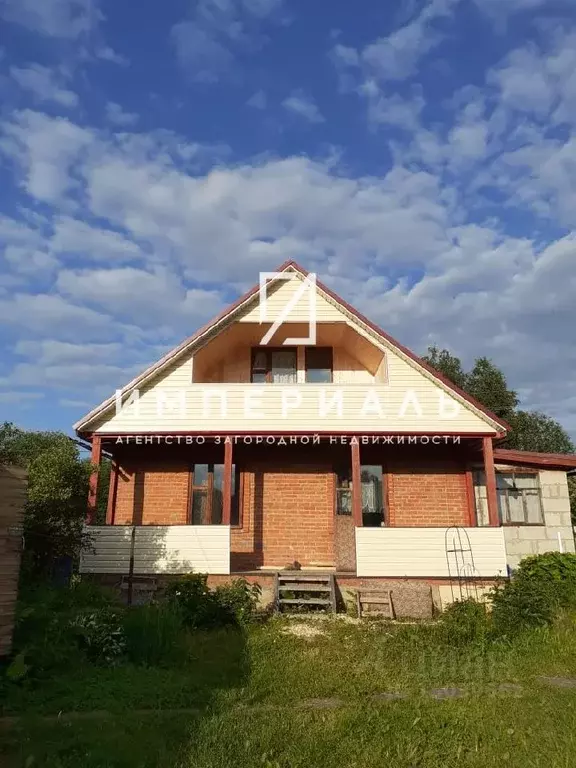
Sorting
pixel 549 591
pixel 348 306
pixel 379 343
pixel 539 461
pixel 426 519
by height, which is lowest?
pixel 549 591

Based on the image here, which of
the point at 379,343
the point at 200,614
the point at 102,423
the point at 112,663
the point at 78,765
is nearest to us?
the point at 78,765

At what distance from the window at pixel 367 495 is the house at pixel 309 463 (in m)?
0.04

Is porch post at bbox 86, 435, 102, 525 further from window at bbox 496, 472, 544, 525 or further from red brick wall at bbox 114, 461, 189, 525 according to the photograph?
window at bbox 496, 472, 544, 525

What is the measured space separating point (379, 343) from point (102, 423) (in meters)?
7.00

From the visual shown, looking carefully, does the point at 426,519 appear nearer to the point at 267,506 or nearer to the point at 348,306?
the point at 267,506

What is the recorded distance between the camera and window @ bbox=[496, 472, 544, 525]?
48.3 feet

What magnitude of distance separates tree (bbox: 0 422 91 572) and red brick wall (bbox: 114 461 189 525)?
102 inches

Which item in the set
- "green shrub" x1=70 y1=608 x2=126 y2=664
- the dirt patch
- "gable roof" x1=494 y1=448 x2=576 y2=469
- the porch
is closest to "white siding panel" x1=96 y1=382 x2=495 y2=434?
the porch

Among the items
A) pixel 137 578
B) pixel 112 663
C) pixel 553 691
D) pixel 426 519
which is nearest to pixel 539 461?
pixel 426 519

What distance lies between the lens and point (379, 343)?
14.4m

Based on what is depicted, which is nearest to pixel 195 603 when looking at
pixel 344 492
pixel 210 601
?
pixel 210 601

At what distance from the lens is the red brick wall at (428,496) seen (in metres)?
14.7

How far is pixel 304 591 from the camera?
11.9 m

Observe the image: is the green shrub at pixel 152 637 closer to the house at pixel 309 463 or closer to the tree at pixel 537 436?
the house at pixel 309 463
